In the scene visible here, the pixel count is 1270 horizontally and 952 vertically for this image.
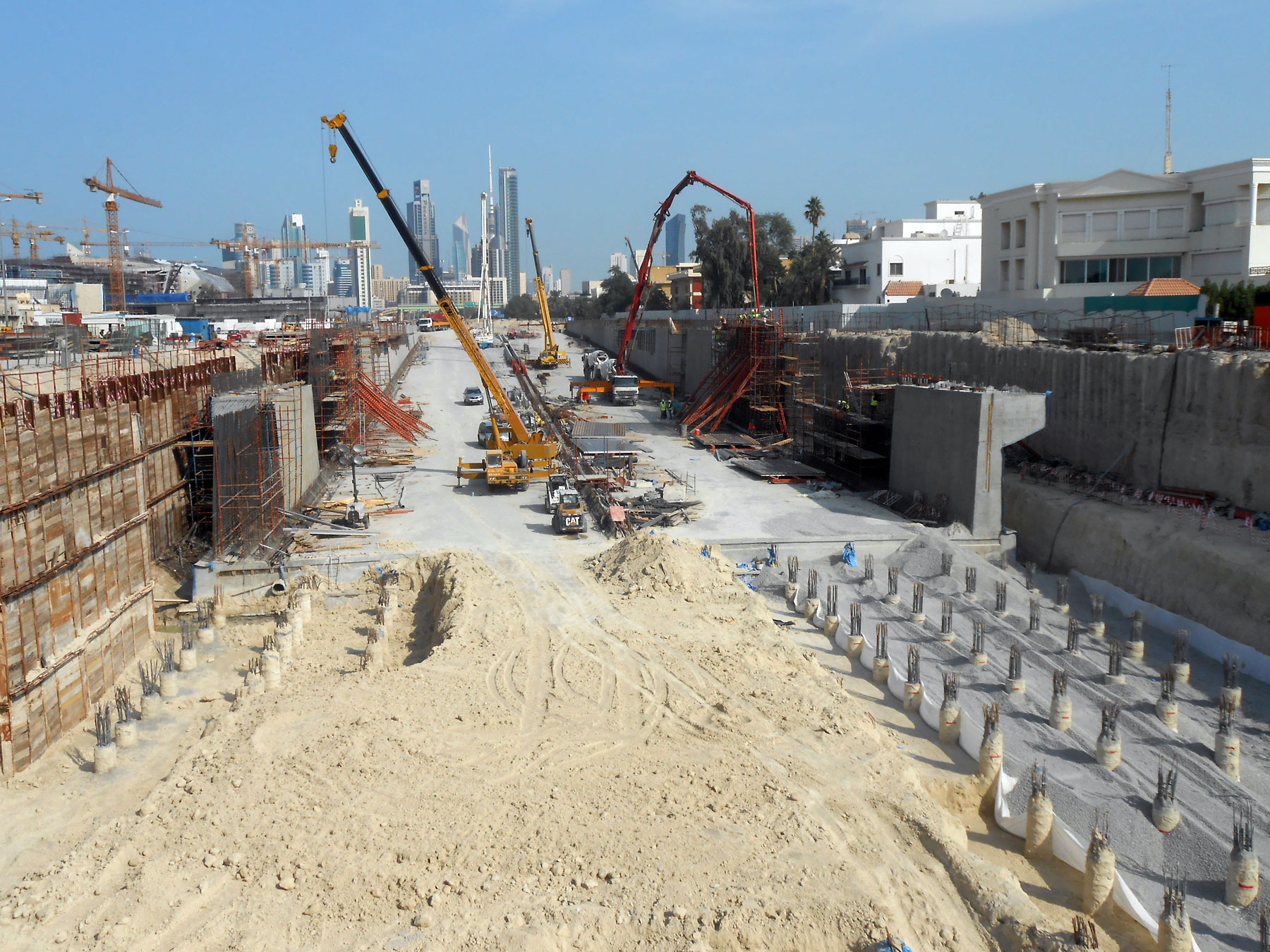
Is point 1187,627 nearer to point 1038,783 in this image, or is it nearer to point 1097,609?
point 1097,609

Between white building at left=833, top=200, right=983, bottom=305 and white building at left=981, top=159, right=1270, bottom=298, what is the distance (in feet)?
41.6

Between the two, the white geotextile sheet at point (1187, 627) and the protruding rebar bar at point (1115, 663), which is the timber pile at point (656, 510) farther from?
the protruding rebar bar at point (1115, 663)

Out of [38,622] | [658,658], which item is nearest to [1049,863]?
[658,658]

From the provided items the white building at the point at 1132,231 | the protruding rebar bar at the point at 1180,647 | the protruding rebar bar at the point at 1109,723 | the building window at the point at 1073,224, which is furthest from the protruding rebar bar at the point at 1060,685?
the building window at the point at 1073,224

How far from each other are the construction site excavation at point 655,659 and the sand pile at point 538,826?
0.18 ft

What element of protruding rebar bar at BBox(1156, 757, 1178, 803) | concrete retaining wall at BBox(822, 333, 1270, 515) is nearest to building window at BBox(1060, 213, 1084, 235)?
concrete retaining wall at BBox(822, 333, 1270, 515)

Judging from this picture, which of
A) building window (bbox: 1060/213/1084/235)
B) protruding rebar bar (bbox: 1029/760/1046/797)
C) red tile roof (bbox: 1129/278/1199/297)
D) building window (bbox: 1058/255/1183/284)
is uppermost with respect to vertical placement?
building window (bbox: 1060/213/1084/235)

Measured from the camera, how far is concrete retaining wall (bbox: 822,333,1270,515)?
2328 centimetres

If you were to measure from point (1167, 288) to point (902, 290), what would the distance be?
72.5ft

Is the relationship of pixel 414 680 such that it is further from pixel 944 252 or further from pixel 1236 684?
pixel 944 252

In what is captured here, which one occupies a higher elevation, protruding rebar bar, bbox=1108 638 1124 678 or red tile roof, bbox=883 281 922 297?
red tile roof, bbox=883 281 922 297

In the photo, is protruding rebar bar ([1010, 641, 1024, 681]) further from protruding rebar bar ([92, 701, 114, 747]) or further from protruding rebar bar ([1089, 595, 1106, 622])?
protruding rebar bar ([92, 701, 114, 747])

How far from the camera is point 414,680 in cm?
1542

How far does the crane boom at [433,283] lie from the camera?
30.8 m
